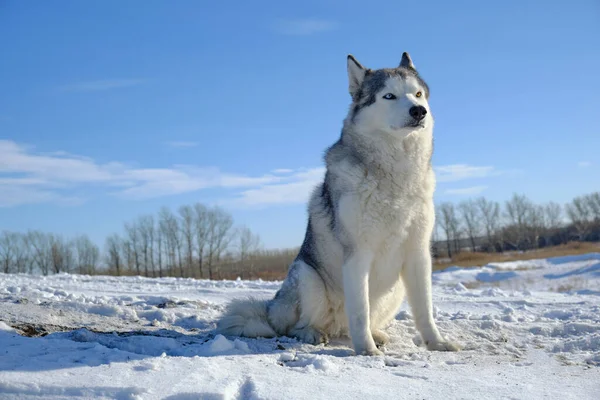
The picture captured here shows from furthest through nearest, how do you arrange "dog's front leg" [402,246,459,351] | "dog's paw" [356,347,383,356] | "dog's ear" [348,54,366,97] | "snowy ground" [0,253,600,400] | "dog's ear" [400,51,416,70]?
"dog's ear" [400,51,416,70] < "dog's ear" [348,54,366,97] < "dog's front leg" [402,246,459,351] < "dog's paw" [356,347,383,356] < "snowy ground" [0,253,600,400]

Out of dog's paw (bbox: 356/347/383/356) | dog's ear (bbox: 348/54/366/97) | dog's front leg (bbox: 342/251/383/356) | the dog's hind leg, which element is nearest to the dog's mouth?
dog's ear (bbox: 348/54/366/97)

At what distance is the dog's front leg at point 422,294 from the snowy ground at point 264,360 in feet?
0.69

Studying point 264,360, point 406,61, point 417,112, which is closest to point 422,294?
point 417,112

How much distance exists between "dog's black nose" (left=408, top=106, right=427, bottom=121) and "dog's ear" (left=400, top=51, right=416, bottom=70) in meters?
1.04

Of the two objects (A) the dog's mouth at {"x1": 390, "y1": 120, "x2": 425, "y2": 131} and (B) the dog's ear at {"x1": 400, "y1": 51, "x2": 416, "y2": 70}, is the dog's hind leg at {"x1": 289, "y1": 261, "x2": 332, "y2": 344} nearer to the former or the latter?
(A) the dog's mouth at {"x1": 390, "y1": 120, "x2": 425, "y2": 131}

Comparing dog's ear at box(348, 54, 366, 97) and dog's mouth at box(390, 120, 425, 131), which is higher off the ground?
dog's ear at box(348, 54, 366, 97)

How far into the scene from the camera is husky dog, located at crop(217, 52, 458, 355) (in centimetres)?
460

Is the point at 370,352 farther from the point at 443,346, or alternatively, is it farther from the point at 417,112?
the point at 417,112

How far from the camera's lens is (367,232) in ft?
15.0

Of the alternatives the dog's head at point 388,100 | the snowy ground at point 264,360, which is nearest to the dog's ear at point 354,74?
the dog's head at point 388,100

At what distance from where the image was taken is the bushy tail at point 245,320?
5.13 metres

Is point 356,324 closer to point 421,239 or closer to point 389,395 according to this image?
point 421,239

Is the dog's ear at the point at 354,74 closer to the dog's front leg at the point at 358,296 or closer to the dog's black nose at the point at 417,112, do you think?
the dog's black nose at the point at 417,112

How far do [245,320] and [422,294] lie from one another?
189 cm
